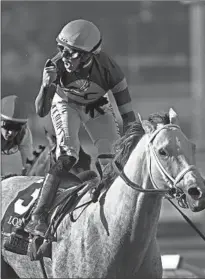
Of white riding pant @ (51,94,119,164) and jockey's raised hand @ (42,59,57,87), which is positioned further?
white riding pant @ (51,94,119,164)

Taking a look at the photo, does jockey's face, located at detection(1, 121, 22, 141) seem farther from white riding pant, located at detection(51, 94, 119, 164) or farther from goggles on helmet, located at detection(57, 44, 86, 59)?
goggles on helmet, located at detection(57, 44, 86, 59)

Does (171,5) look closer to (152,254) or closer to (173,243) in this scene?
(173,243)

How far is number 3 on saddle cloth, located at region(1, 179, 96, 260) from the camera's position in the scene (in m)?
7.16

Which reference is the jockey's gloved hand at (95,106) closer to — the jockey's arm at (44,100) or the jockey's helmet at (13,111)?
the jockey's arm at (44,100)

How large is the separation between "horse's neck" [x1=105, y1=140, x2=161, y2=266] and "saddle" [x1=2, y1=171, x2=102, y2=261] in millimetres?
272

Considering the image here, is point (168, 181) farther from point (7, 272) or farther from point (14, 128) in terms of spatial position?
point (14, 128)

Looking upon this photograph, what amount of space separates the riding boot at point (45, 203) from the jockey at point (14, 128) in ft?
7.45

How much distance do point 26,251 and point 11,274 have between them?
1.91 ft

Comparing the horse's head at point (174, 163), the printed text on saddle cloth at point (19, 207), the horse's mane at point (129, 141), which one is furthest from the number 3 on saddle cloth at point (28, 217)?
the horse's head at point (174, 163)

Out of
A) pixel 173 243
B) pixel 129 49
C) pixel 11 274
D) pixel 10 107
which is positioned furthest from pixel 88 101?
pixel 129 49

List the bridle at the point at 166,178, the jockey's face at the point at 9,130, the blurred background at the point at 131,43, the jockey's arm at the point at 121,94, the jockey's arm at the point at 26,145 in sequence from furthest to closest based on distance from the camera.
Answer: the blurred background at the point at 131,43 → the jockey's arm at the point at 26,145 → the jockey's face at the point at 9,130 → the jockey's arm at the point at 121,94 → the bridle at the point at 166,178

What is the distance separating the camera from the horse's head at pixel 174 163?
6273 millimetres

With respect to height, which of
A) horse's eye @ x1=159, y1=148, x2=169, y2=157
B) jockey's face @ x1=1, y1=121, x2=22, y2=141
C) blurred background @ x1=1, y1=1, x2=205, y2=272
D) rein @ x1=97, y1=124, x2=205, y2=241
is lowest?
blurred background @ x1=1, y1=1, x2=205, y2=272

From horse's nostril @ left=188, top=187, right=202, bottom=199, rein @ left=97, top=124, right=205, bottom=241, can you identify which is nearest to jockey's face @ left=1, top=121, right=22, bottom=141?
rein @ left=97, top=124, right=205, bottom=241
